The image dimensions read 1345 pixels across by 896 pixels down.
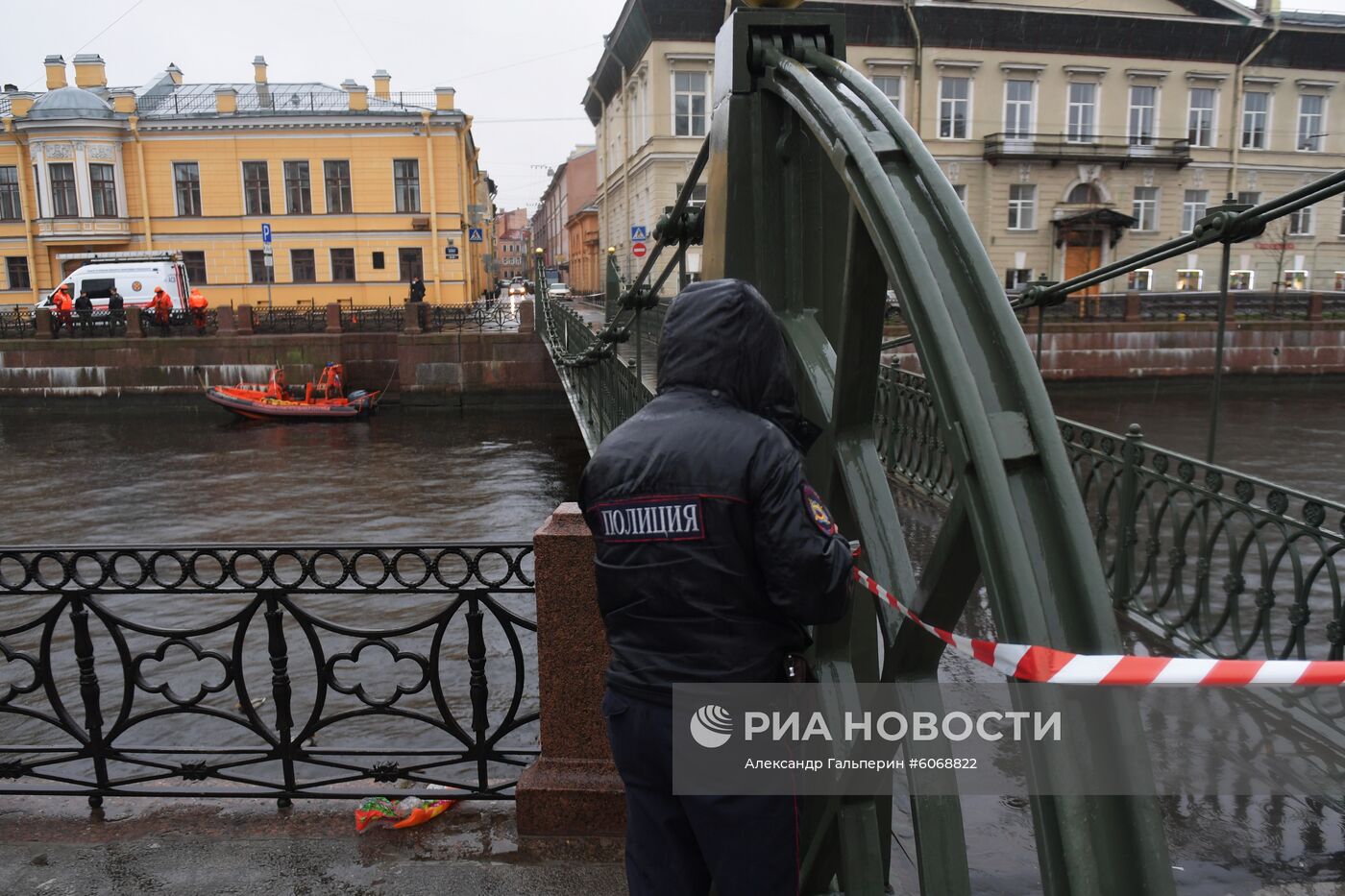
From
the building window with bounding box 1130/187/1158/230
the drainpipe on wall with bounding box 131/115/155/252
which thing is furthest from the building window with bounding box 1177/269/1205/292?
the drainpipe on wall with bounding box 131/115/155/252

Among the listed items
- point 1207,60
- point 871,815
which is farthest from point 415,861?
point 1207,60

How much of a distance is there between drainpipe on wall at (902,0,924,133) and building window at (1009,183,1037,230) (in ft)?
15.4

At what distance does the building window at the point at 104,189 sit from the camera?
1340 inches

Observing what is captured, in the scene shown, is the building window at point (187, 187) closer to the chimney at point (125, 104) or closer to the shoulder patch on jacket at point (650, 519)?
the chimney at point (125, 104)

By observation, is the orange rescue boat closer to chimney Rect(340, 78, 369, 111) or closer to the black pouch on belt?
chimney Rect(340, 78, 369, 111)

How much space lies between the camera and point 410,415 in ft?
86.2

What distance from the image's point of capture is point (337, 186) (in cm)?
3544

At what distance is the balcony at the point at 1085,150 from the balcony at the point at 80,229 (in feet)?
98.2

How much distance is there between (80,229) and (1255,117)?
41.1 metres

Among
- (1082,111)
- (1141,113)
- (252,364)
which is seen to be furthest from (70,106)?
(1141,113)

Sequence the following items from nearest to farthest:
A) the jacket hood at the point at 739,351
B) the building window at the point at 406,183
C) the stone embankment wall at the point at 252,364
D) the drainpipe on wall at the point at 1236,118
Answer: the jacket hood at the point at 739,351 → the stone embankment wall at the point at 252,364 → the drainpipe on wall at the point at 1236,118 → the building window at the point at 406,183

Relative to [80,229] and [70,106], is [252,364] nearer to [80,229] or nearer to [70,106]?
[80,229]

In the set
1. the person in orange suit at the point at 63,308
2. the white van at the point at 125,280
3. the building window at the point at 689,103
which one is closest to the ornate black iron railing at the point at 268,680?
the person in orange suit at the point at 63,308

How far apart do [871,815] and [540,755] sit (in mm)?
1624
